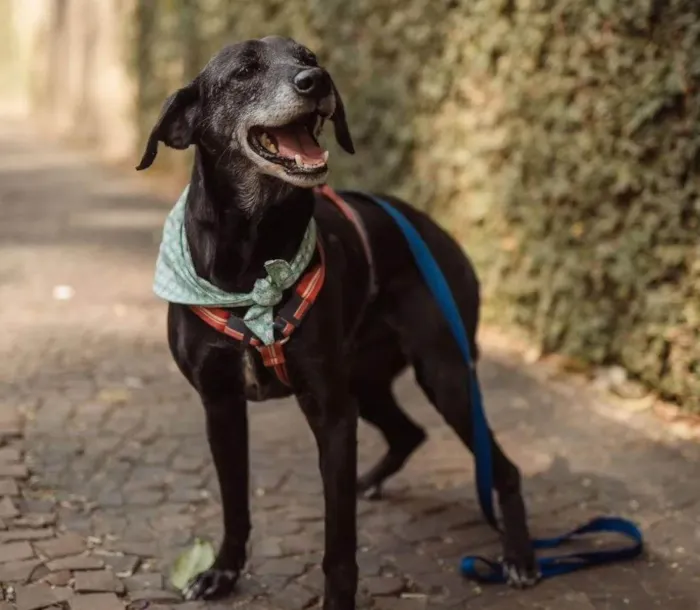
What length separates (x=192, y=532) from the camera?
13.8ft

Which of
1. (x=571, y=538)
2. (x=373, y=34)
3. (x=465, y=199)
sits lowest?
(x=571, y=538)

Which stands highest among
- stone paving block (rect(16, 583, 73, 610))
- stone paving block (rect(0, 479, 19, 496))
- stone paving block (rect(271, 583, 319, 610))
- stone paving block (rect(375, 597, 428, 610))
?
stone paving block (rect(0, 479, 19, 496))

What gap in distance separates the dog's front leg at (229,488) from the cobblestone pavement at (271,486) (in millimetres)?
79

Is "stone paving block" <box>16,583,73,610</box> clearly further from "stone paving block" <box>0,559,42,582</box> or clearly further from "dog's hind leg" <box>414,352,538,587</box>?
"dog's hind leg" <box>414,352,538,587</box>

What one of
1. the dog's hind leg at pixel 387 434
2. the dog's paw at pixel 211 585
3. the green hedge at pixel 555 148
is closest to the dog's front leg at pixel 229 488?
the dog's paw at pixel 211 585

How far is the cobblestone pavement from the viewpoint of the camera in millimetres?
3787

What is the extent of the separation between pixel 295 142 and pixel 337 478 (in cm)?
105

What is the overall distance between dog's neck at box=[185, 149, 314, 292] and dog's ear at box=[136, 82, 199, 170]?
0.07 metres

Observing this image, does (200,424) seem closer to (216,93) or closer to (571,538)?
(571,538)

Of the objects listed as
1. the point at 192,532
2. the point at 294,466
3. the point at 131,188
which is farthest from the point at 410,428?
the point at 131,188

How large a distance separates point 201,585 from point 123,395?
92.3 inches

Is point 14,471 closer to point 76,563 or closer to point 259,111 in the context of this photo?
point 76,563

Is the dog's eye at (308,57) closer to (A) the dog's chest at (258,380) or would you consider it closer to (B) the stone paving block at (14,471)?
(A) the dog's chest at (258,380)

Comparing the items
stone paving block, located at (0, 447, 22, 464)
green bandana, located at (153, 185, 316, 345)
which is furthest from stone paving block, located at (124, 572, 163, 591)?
stone paving block, located at (0, 447, 22, 464)
